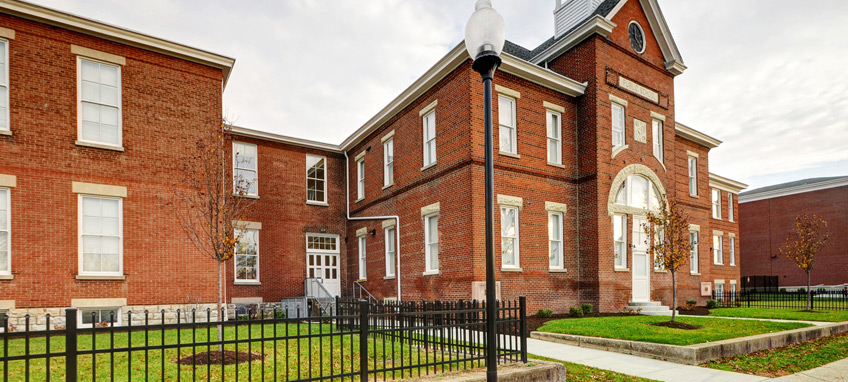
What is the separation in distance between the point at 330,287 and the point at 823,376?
782 inches

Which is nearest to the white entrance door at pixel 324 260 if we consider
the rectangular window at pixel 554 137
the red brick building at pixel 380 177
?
the red brick building at pixel 380 177

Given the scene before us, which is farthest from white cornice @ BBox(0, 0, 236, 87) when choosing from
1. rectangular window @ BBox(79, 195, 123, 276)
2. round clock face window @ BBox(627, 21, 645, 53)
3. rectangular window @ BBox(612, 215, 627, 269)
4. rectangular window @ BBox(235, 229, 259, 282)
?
round clock face window @ BBox(627, 21, 645, 53)

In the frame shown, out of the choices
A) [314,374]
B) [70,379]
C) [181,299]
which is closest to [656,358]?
[314,374]

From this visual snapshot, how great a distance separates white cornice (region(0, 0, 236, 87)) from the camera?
1366 cm

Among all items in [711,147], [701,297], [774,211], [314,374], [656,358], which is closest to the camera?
[314,374]

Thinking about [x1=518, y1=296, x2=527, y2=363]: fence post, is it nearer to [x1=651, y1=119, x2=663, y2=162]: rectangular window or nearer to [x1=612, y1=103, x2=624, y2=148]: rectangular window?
[x1=612, y1=103, x2=624, y2=148]: rectangular window

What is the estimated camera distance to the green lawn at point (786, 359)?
372 inches

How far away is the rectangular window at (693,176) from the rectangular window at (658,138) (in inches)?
212

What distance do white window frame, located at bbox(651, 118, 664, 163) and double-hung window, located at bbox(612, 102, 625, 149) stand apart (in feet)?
8.04

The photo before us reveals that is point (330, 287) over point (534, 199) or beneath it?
beneath

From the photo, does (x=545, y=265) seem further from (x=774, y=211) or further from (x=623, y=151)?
(x=774, y=211)

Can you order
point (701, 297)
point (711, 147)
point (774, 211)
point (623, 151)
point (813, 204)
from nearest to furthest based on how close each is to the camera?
point (623, 151) → point (701, 297) → point (711, 147) → point (813, 204) → point (774, 211)

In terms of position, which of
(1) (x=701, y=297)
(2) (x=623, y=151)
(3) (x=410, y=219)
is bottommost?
(1) (x=701, y=297)

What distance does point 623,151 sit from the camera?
64.1 ft
